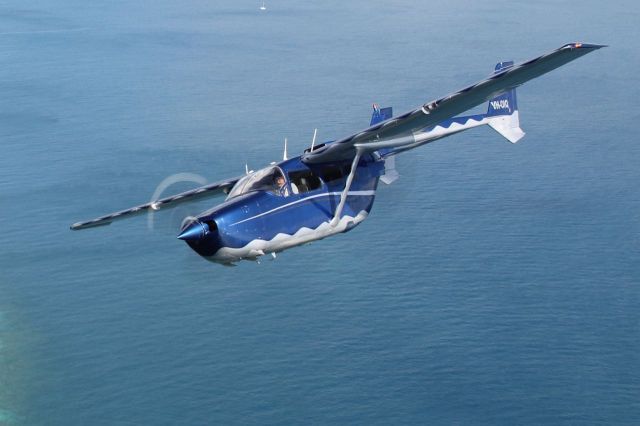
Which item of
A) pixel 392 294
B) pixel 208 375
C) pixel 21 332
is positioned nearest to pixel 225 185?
pixel 208 375

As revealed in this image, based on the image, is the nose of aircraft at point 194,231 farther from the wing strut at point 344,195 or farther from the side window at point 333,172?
the side window at point 333,172

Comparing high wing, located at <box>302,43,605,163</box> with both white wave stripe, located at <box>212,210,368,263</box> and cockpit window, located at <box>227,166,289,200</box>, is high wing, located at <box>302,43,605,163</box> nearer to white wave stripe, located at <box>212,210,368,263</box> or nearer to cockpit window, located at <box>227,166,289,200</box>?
cockpit window, located at <box>227,166,289,200</box>

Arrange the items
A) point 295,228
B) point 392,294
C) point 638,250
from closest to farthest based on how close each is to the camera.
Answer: point 295,228 → point 392,294 → point 638,250

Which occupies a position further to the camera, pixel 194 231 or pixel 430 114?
pixel 430 114

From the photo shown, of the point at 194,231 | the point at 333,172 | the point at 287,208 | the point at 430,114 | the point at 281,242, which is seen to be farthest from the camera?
the point at 333,172

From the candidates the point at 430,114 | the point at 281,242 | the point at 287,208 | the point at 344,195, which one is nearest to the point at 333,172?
the point at 344,195

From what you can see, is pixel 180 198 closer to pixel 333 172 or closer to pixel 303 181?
pixel 303 181

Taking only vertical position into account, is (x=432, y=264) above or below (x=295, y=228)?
below

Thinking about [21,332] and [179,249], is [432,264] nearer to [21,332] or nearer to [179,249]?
[179,249]
